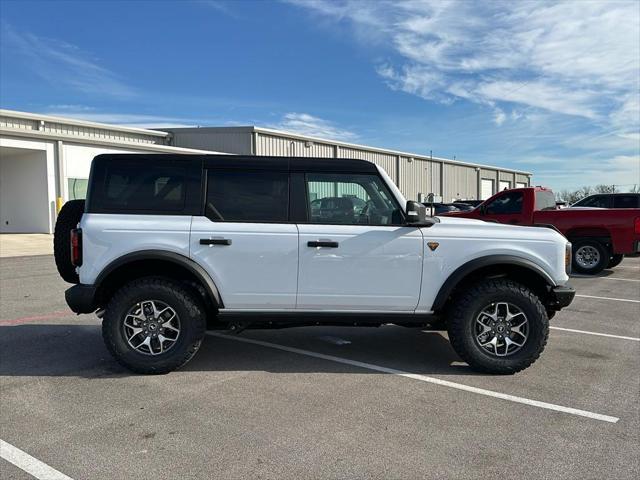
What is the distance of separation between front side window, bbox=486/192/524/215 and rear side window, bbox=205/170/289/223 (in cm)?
878

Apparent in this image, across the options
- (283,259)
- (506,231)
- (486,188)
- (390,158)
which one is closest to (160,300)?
(283,259)

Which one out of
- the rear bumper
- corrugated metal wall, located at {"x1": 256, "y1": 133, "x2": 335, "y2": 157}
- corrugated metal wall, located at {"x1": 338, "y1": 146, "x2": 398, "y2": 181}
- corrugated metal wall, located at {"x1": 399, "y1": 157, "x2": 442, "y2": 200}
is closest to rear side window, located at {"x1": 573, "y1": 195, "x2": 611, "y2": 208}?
the rear bumper

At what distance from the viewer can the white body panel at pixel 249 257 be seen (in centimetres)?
459

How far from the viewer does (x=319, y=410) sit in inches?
154

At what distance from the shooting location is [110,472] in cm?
301

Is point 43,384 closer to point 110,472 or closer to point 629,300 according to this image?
point 110,472

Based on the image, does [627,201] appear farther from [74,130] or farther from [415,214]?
[74,130]

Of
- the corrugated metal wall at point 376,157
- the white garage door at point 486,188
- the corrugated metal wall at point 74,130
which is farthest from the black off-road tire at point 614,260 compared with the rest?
the white garage door at point 486,188

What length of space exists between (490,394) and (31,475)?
131 inches

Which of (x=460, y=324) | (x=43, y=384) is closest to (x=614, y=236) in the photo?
(x=460, y=324)

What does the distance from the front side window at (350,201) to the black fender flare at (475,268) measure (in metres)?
0.70

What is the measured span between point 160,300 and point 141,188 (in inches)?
40.8

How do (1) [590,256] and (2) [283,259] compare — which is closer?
(2) [283,259]

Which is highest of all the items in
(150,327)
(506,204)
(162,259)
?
(506,204)
